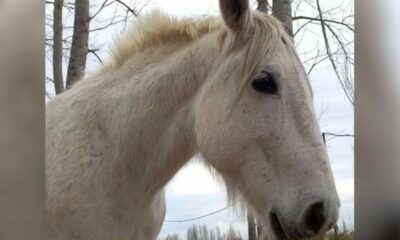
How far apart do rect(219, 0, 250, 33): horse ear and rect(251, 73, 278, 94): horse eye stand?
3.8 inches

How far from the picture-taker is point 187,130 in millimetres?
1082

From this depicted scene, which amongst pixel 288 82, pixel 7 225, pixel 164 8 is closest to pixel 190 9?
pixel 164 8

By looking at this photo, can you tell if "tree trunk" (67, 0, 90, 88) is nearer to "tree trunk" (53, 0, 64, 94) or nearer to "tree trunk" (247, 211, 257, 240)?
"tree trunk" (53, 0, 64, 94)

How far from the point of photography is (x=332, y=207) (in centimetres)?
92

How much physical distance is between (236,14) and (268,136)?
22cm

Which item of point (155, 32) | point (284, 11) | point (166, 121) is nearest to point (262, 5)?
point (284, 11)

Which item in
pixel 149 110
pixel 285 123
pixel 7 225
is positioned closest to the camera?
pixel 7 225

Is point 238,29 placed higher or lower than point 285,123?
higher

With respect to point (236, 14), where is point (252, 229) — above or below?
below

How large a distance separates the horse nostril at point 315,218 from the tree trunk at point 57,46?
0.63 metres

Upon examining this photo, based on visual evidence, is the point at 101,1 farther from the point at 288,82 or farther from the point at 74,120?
the point at 288,82

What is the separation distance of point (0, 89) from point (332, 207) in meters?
0.53

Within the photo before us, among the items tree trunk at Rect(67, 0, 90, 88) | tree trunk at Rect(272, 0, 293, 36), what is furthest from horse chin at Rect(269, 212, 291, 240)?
tree trunk at Rect(67, 0, 90, 88)

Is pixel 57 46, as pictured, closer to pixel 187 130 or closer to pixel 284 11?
pixel 187 130
